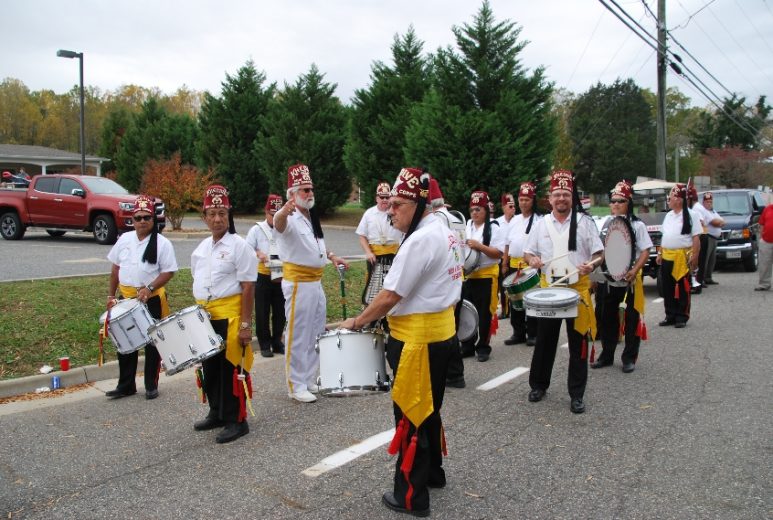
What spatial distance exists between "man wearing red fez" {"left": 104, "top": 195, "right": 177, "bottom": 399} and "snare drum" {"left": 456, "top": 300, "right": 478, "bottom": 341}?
293 cm

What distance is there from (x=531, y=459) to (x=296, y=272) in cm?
275

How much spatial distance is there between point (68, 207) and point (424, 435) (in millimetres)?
17669

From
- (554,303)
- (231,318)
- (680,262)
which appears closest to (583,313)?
(554,303)

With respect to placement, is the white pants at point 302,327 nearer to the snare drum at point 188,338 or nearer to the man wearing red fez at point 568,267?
the snare drum at point 188,338

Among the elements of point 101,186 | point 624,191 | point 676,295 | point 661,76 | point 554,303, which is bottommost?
point 676,295

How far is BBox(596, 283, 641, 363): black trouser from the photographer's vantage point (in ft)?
25.0

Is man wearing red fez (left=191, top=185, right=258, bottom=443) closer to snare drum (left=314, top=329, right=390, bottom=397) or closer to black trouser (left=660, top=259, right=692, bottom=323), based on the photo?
snare drum (left=314, top=329, right=390, bottom=397)

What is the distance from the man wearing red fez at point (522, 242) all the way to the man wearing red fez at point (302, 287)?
3121 millimetres

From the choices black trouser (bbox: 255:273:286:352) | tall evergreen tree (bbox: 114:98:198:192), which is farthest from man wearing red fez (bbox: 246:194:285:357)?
tall evergreen tree (bbox: 114:98:198:192)

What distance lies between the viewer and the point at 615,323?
25.5 ft

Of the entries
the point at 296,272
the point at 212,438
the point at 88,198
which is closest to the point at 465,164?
the point at 88,198

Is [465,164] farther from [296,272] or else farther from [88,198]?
[296,272]

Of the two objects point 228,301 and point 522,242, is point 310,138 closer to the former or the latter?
point 522,242

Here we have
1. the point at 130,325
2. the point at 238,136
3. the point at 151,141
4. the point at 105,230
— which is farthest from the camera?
the point at 151,141
